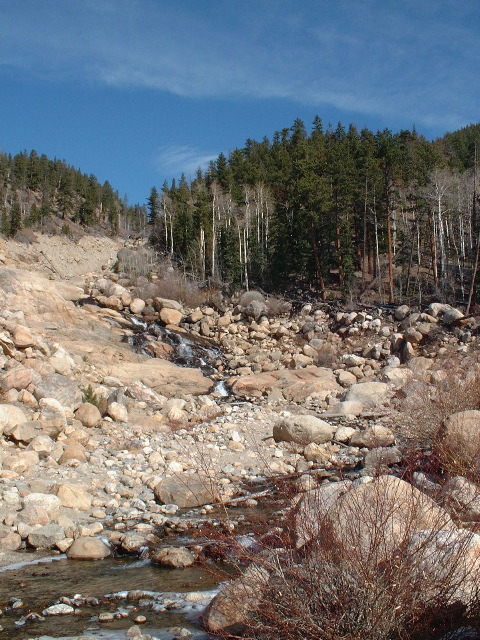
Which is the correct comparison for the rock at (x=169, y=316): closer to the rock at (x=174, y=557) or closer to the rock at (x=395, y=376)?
the rock at (x=395, y=376)

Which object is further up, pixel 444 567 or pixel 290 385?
pixel 444 567

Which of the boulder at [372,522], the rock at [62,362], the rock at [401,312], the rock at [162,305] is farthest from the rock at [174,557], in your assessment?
the rock at [162,305]

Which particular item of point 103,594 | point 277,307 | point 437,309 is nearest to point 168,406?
point 103,594

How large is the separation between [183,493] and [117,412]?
5.24 meters

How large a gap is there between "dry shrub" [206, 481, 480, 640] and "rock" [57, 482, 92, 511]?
494 centimetres

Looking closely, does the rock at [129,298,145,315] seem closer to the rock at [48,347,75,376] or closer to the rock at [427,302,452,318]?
the rock at [48,347,75,376]

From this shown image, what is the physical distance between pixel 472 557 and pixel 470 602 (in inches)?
19.9

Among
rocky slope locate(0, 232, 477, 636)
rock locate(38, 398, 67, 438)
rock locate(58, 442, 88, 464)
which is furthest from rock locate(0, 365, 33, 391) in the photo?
rock locate(58, 442, 88, 464)

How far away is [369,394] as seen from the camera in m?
17.1

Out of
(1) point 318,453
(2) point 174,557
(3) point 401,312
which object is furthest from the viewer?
(3) point 401,312

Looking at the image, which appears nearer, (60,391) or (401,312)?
(60,391)

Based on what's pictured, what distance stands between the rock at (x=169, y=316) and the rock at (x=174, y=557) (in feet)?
74.3

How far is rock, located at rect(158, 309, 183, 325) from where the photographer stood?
28562 mm

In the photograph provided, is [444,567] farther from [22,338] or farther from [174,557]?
[22,338]
